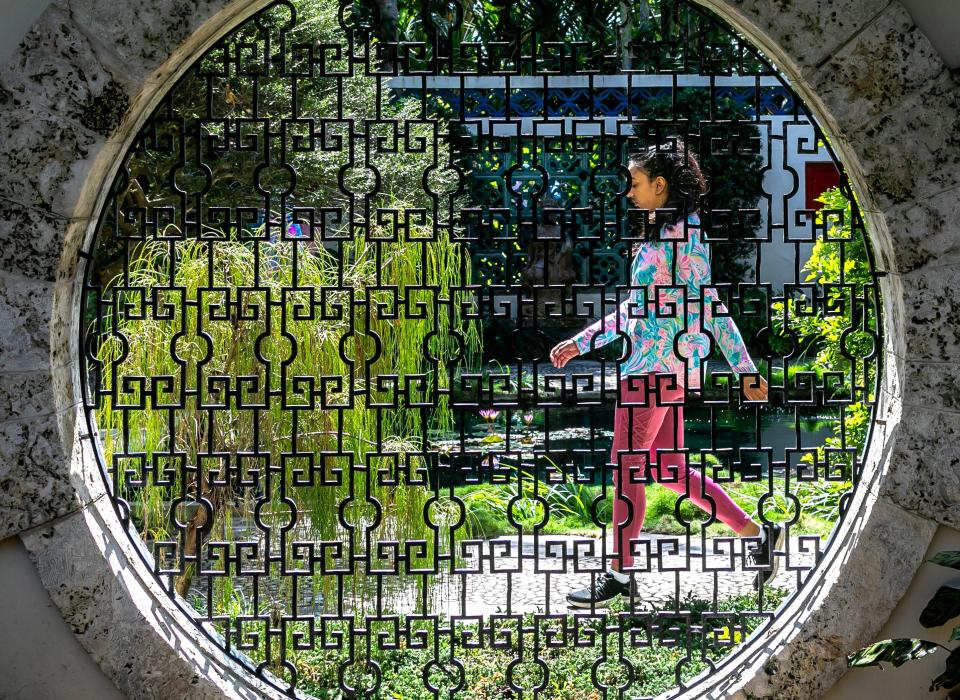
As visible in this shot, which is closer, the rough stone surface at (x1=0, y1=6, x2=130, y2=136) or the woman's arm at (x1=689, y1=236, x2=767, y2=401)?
the rough stone surface at (x1=0, y1=6, x2=130, y2=136)

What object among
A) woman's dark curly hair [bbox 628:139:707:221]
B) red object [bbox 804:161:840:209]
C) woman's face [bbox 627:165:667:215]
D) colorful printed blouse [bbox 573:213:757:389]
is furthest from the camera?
red object [bbox 804:161:840:209]

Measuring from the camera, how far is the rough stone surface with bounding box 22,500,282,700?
9.91 feet

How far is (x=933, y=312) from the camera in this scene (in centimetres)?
300

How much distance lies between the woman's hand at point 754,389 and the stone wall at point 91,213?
483 millimetres

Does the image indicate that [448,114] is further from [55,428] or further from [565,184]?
[55,428]

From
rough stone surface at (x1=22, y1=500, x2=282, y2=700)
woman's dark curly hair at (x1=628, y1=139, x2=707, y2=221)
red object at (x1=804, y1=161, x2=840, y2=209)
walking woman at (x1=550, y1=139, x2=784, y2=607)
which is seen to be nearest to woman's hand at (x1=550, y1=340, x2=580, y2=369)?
walking woman at (x1=550, y1=139, x2=784, y2=607)

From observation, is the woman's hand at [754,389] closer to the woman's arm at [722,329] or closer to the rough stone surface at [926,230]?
the woman's arm at [722,329]

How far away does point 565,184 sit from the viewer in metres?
8.20

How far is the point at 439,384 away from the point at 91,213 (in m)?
1.63

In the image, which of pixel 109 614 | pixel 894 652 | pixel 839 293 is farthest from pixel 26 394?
pixel 839 293

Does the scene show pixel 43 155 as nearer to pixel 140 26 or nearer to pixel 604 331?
pixel 140 26

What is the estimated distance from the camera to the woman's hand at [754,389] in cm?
349

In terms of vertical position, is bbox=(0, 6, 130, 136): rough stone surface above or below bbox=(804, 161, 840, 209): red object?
below

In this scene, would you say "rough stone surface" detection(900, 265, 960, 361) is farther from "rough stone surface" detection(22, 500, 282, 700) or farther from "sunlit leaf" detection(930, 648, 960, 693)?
"rough stone surface" detection(22, 500, 282, 700)
